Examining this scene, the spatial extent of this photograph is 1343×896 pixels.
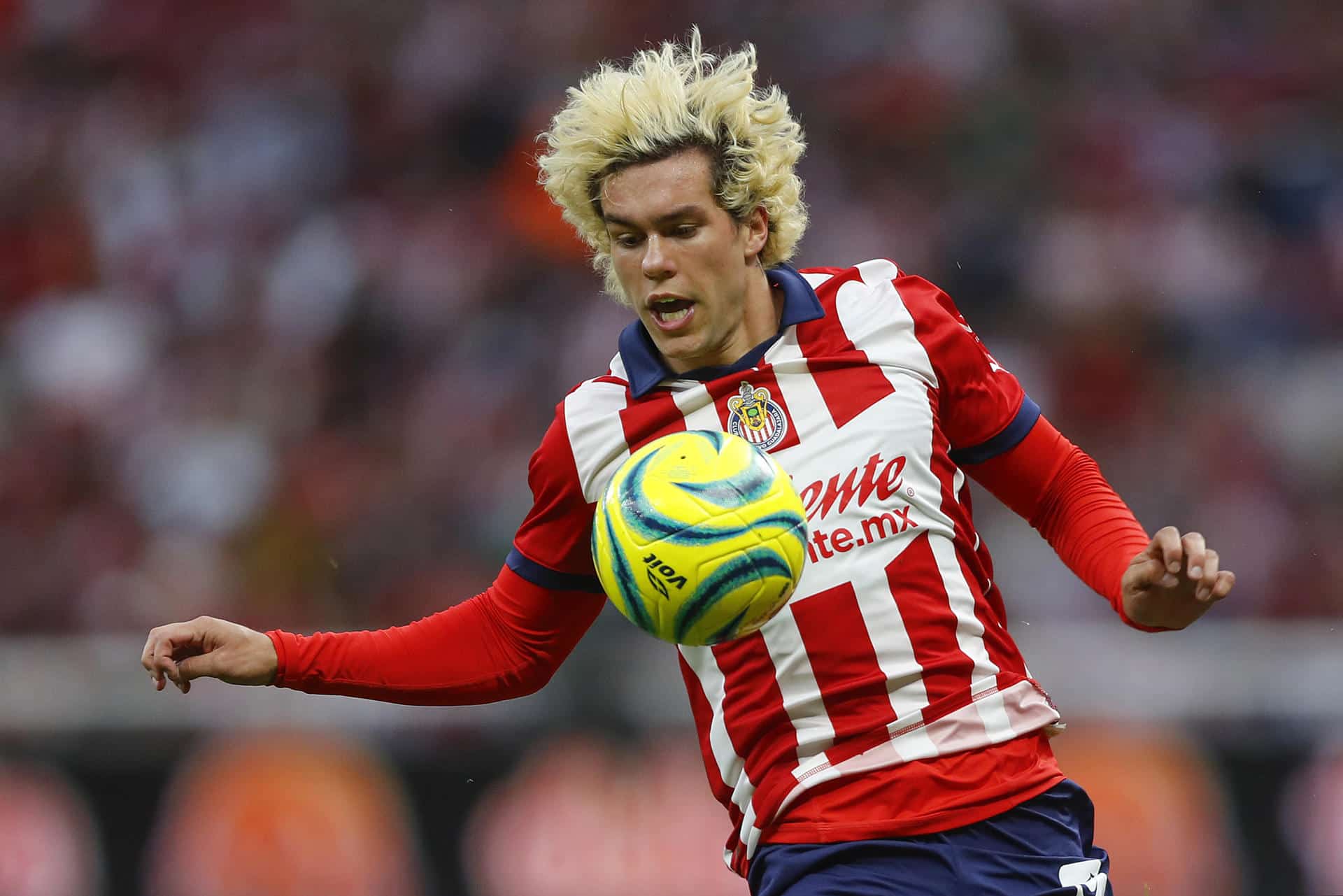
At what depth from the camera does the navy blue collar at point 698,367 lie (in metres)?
3.82

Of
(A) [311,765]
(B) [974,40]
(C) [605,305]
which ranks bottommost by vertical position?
(A) [311,765]

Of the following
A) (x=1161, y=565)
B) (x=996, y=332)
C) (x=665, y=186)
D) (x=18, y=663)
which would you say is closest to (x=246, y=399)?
(x=18, y=663)

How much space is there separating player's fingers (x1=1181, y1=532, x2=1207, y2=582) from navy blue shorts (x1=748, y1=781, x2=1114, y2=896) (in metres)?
0.64

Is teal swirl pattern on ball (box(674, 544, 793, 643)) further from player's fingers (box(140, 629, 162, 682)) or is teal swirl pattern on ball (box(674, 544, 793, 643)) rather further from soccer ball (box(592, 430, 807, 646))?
player's fingers (box(140, 629, 162, 682))

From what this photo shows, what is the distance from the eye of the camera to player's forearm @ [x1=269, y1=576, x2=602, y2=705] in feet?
12.9

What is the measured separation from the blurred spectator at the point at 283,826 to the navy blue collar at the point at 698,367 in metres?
3.76

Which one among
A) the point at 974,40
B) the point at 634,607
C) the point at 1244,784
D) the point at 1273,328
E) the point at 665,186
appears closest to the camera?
the point at 634,607

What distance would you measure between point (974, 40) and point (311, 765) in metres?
6.67

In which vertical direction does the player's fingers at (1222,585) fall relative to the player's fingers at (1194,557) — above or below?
below

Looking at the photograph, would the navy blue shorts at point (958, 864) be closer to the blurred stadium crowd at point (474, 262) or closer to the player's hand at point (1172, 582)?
the player's hand at point (1172, 582)

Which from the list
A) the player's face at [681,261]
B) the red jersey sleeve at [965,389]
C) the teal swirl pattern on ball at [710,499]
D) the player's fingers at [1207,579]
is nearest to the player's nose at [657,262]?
the player's face at [681,261]

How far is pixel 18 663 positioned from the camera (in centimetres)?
764

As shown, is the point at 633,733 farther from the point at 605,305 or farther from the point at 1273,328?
the point at 1273,328

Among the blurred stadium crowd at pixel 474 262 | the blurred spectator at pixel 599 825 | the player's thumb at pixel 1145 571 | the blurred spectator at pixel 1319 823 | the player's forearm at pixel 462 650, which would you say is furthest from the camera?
the blurred stadium crowd at pixel 474 262
